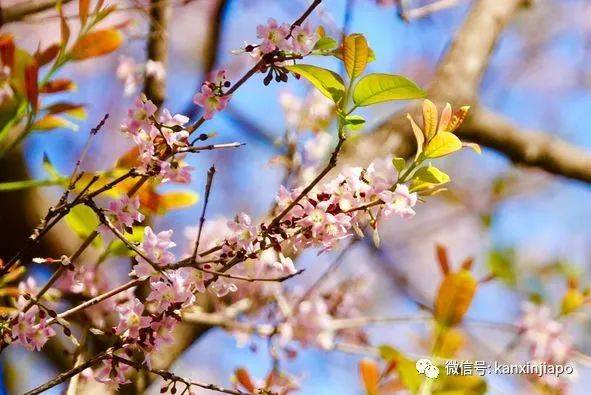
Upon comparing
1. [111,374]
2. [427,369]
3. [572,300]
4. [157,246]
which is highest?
[157,246]

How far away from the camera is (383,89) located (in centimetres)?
60

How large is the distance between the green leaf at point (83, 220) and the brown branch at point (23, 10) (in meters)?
0.30

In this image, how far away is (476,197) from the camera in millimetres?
3137

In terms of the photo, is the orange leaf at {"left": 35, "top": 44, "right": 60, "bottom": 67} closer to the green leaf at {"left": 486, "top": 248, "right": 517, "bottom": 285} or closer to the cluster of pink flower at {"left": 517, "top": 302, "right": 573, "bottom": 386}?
the green leaf at {"left": 486, "top": 248, "right": 517, "bottom": 285}

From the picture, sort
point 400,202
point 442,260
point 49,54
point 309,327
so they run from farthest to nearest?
point 309,327, point 442,260, point 49,54, point 400,202

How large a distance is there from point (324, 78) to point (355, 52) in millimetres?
37

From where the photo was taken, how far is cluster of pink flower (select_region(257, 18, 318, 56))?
58 centimetres

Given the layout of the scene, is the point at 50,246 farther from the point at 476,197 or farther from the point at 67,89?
the point at 476,197

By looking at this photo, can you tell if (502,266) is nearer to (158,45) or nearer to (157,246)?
(158,45)

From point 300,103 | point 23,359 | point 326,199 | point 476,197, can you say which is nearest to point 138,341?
point 326,199

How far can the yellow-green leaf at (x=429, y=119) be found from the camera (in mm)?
619

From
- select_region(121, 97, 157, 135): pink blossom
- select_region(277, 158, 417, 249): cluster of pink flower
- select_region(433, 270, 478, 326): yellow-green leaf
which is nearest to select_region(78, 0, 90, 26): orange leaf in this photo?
select_region(121, 97, 157, 135): pink blossom

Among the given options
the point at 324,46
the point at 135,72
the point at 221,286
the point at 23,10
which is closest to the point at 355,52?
the point at 324,46

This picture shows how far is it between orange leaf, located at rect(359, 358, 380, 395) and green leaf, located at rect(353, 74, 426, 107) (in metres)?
0.45
